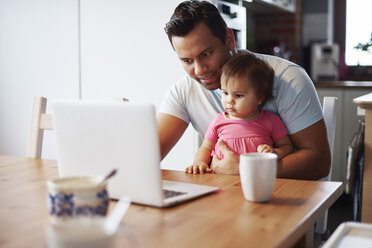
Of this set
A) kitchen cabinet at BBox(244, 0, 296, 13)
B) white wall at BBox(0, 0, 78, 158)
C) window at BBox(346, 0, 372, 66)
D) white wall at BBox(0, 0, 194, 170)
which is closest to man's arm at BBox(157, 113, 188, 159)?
white wall at BBox(0, 0, 194, 170)

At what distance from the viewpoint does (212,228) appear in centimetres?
89

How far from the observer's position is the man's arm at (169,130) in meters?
1.73

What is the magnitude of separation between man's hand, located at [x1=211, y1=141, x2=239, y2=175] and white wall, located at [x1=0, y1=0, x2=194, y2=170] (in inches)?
56.2

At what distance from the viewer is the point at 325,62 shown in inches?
191

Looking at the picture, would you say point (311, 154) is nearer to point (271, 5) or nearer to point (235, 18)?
point (235, 18)

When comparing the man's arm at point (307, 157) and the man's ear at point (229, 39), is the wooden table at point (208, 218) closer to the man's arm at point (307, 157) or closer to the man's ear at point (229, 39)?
the man's arm at point (307, 157)

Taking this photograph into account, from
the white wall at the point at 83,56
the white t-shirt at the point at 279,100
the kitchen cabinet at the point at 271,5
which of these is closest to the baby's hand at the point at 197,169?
the white t-shirt at the point at 279,100

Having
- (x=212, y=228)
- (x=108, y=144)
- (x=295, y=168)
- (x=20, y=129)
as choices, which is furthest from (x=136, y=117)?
(x=20, y=129)

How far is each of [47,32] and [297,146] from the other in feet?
7.39

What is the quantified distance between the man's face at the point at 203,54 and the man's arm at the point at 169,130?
0.17 metres

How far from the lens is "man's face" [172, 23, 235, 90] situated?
164 cm

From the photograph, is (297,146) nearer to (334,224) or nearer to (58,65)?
(334,224)

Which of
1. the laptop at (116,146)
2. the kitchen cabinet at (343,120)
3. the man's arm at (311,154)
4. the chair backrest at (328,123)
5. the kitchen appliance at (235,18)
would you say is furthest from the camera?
the kitchen cabinet at (343,120)

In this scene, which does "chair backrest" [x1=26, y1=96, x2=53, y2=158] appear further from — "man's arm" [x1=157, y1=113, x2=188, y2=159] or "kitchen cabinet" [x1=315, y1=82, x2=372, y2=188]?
"kitchen cabinet" [x1=315, y1=82, x2=372, y2=188]
